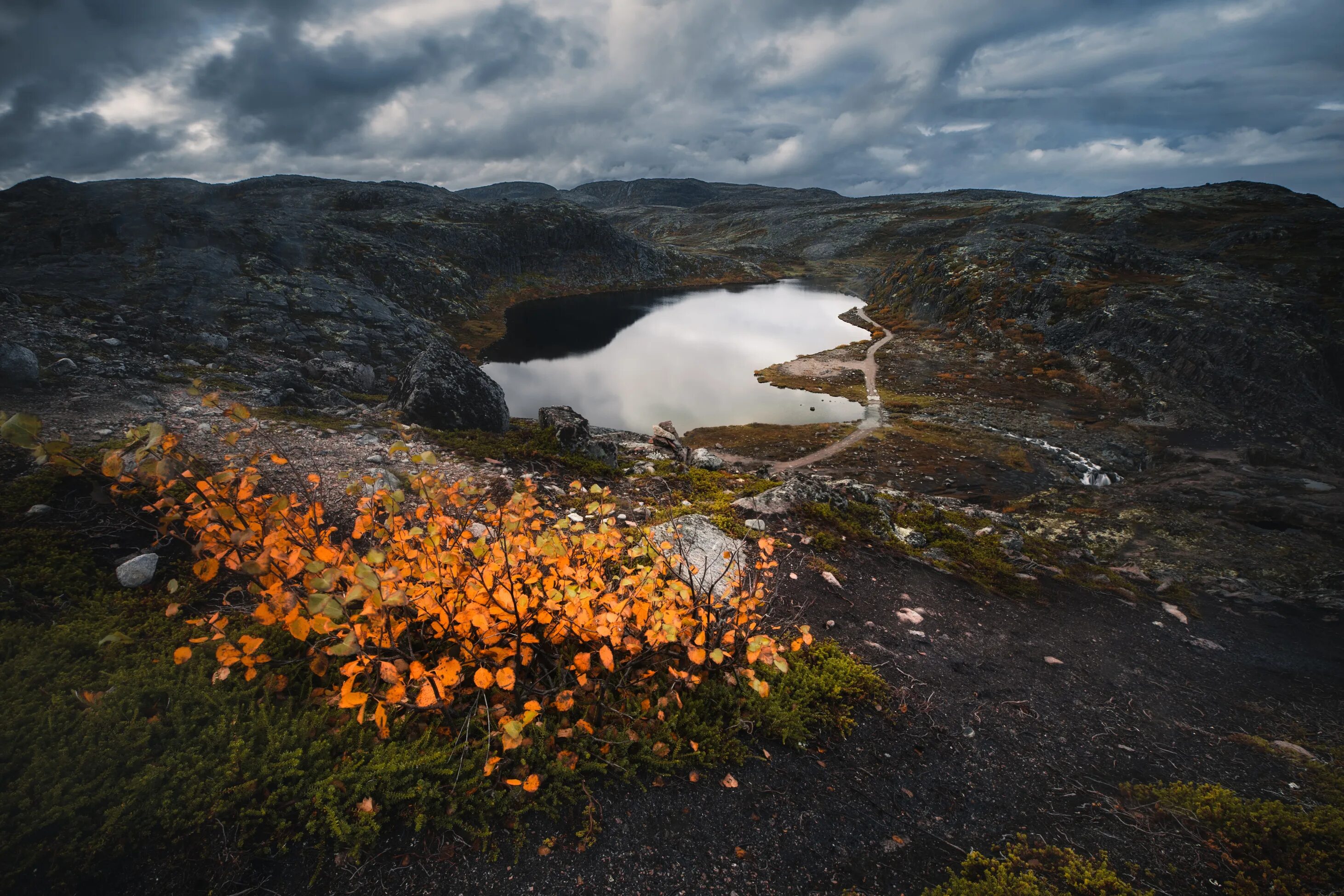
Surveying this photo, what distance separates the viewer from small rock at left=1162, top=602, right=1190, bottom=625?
440 inches

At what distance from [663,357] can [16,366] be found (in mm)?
39419

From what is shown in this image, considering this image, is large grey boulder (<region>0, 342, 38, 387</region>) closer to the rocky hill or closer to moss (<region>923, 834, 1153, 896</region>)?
moss (<region>923, 834, 1153, 896</region>)

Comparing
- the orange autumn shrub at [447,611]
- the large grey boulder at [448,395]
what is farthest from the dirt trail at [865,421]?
the orange autumn shrub at [447,611]

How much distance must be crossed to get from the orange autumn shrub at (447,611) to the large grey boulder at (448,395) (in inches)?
396

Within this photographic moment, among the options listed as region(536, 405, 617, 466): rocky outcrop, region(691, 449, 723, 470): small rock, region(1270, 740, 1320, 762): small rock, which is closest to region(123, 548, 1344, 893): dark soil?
region(1270, 740, 1320, 762): small rock

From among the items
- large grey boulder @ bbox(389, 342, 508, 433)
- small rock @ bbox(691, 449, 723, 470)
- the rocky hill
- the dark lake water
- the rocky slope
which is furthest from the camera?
the dark lake water

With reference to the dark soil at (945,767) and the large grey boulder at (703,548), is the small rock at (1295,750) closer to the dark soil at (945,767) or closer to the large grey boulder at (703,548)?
the dark soil at (945,767)

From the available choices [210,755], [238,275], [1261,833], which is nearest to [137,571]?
[210,755]

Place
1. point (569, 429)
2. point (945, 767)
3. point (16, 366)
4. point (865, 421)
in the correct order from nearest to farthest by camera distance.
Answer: point (945, 767)
point (16, 366)
point (569, 429)
point (865, 421)

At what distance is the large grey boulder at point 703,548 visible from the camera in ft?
25.9

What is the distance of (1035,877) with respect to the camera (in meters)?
4.42

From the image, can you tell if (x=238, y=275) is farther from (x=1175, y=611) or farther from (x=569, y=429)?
(x=1175, y=611)

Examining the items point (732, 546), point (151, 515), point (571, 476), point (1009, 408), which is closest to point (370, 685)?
point (151, 515)

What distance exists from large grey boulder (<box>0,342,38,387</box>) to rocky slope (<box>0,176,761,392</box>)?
1.94m
